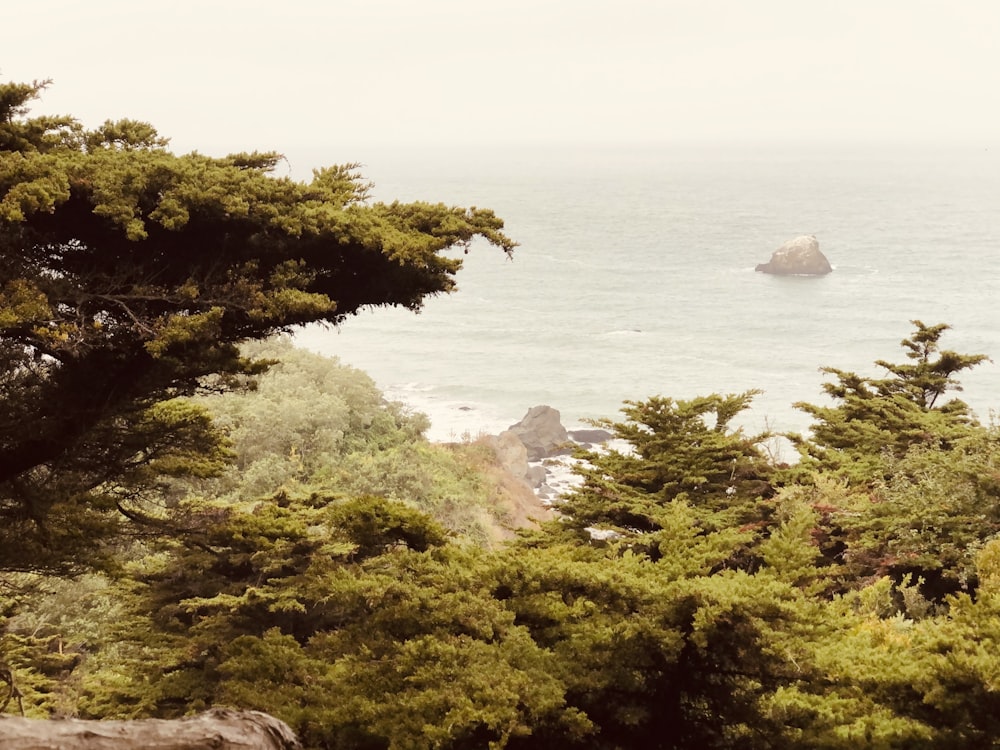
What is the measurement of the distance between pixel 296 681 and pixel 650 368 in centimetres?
5263

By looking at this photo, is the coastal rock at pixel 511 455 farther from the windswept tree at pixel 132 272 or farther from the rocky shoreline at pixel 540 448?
the windswept tree at pixel 132 272

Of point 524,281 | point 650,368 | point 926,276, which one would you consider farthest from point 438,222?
point 926,276

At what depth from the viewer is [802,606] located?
6.89m

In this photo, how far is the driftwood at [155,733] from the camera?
4820mm

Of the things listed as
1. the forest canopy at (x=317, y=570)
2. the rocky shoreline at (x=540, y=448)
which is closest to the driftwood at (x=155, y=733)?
the forest canopy at (x=317, y=570)

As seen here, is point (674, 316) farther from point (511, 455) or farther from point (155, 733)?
point (155, 733)

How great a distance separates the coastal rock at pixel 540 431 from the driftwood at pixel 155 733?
113ft

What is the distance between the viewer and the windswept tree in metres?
5.79

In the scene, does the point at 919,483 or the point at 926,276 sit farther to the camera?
the point at 926,276

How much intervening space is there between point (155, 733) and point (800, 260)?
92.0 metres

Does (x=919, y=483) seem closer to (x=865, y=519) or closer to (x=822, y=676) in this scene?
(x=865, y=519)

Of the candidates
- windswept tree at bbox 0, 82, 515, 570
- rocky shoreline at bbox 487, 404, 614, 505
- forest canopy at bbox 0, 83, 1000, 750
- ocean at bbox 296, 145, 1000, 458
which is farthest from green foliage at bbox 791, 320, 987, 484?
rocky shoreline at bbox 487, 404, 614, 505

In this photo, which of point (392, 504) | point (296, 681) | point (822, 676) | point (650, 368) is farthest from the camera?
point (650, 368)

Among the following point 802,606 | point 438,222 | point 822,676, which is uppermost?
point 438,222
